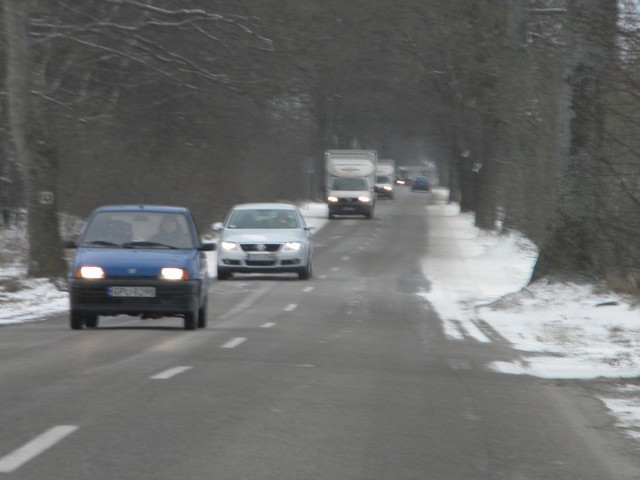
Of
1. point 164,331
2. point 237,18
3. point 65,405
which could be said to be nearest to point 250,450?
point 65,405

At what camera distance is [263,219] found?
1171 inches

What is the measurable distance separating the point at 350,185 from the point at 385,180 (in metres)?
36.3

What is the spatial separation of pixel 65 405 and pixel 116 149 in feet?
90.5

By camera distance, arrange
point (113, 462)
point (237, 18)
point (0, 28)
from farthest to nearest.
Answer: point (0, 28) → point (237, 18) → point (113, 462)

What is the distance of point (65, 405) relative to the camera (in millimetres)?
9281

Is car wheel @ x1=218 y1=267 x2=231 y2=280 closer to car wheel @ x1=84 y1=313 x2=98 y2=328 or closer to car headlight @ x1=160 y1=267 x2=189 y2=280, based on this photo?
car wheel @ x1=84 y1=313 x2=98 y2=328

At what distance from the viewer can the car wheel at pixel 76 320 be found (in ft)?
53.6

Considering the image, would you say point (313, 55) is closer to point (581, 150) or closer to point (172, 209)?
point (581, 150)

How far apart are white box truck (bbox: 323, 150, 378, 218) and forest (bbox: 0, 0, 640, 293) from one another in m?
10.2

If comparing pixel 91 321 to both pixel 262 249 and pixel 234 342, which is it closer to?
pixel 234 342

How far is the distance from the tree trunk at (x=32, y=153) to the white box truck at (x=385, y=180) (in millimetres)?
77279

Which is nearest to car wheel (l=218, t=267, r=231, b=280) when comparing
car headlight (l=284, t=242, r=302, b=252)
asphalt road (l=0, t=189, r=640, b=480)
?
car headlight (l=284, t=242, r=302, b=252)

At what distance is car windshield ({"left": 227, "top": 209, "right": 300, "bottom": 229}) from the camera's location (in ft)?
97.0

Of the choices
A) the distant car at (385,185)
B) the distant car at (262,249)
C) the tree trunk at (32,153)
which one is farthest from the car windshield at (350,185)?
the tree trunk at (32,153)
